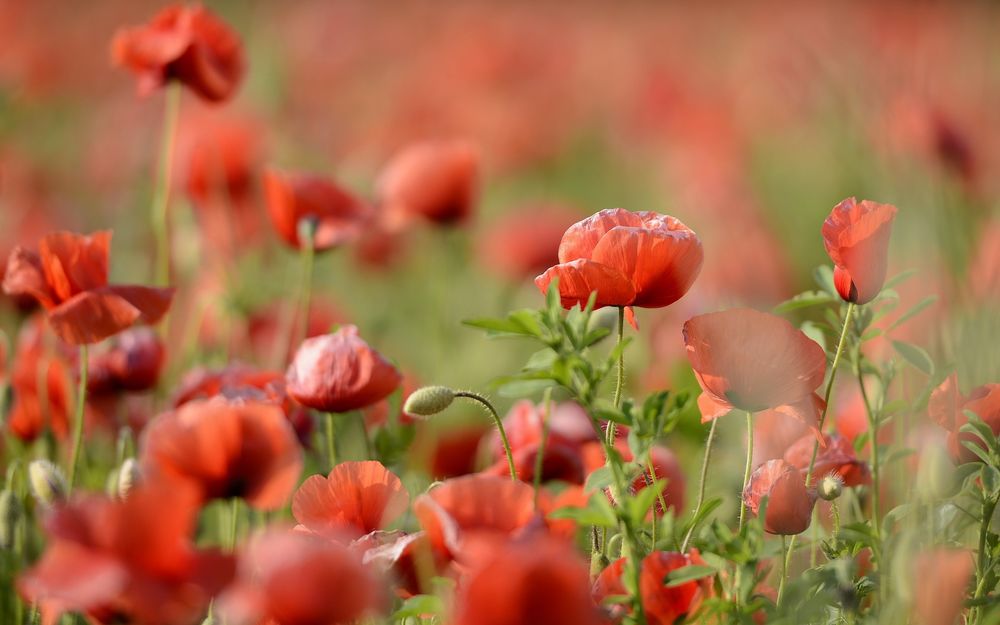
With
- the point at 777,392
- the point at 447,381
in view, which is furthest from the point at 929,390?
the point at 447,381

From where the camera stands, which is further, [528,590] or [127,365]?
[127,365]

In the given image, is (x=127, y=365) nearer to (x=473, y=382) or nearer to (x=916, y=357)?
(x=916, y=357)

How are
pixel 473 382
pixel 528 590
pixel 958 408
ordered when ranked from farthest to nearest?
1. pixel 473 382
2. pixel 958 408
3. pixel 528 590

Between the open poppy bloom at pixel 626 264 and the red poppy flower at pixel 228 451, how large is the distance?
0.27m

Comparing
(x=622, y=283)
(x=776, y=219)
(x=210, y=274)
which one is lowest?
(x=776, y=219)

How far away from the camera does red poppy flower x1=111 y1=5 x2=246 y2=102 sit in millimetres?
1743

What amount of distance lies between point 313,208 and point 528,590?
1.10 m

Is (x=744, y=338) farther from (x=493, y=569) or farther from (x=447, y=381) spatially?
(x=447, y=381)

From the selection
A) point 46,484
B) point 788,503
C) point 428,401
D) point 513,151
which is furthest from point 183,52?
point 513,151

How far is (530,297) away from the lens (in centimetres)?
316

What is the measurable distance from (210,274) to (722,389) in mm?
1689

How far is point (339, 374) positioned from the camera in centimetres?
118

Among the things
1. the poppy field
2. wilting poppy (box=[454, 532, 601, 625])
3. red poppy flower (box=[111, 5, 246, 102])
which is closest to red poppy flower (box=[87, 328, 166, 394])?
the poppy field

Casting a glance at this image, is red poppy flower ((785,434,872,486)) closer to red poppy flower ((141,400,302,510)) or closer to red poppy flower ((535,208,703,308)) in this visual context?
red poppy flower ((535,208,703,308))
